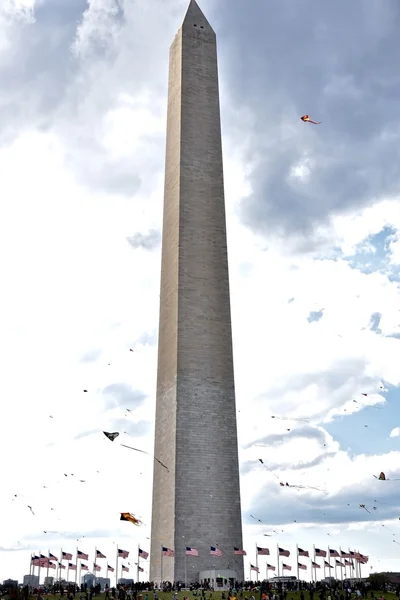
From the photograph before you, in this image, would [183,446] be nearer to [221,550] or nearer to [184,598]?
[221,550]

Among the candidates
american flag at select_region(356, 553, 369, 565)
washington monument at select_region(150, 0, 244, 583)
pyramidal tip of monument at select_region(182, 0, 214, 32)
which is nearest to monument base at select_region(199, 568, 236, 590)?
washington monument at select_region(150, 0, 244, 583)

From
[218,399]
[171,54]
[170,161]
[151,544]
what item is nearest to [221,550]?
[151,544]

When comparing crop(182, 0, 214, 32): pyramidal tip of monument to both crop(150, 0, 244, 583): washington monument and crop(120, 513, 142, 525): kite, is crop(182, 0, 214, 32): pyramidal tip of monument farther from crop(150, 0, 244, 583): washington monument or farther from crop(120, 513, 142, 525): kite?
crop(120, 513, 142, 525): kite

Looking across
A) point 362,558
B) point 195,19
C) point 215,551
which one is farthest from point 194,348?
point 195,19

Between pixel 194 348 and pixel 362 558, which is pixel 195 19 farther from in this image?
pixel 362 558

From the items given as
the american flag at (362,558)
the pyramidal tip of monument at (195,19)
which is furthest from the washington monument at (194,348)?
the american flag at (362,558)
